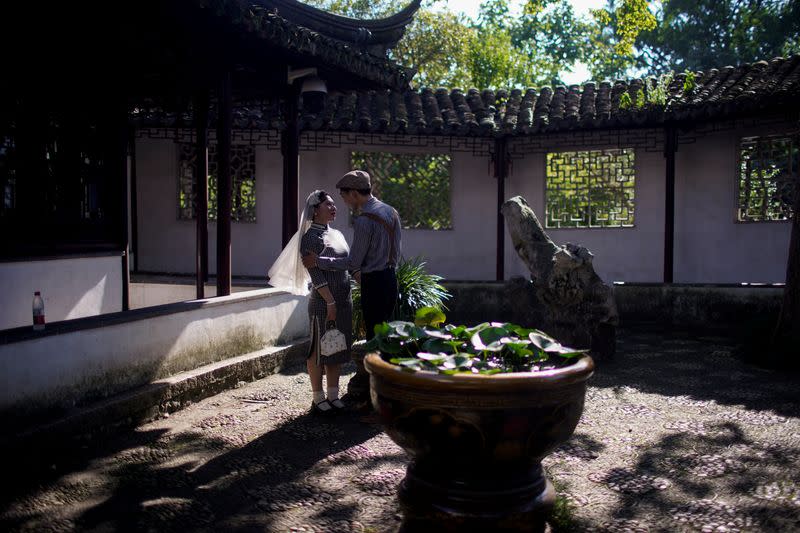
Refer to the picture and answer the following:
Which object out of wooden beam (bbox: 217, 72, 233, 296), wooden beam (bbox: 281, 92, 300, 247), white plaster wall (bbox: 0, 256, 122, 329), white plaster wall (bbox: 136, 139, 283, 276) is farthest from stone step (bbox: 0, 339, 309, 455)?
white plaster wall (bbox: 136, 139, 283, 276)

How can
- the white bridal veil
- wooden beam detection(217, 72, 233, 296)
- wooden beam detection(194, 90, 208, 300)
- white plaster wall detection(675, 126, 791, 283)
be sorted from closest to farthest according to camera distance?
the white bridal veil < wooden beam detection(217, 72, 233, 296) < wooden beam detection(194, 90, 208, 300) < white plaster wall detection(675, 126, 791, 283)

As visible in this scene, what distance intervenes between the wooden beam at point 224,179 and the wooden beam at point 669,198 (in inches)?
265

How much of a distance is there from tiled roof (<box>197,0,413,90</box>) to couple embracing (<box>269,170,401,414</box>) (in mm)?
1575

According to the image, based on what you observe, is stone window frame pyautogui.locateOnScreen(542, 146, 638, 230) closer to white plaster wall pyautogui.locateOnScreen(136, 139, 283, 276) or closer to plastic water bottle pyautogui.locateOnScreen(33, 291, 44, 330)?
white plaster wall pyautogui.locateOnScreen(136, 139, 283, 276)

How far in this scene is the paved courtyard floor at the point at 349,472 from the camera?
349cm

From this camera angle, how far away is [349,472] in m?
4.19

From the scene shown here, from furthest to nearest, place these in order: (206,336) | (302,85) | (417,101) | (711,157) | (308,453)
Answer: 1. (417,101)
2. (711,157)
3. (302,85)
4. (206,336)
5. (308,453)

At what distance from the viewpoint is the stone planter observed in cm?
285

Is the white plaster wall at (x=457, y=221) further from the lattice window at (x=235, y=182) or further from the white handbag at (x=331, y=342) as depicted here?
the white handbag at (x=331, y=342)

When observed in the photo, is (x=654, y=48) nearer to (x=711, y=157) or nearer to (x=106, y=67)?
(x=711, y=157)

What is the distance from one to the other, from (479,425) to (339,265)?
2493 millimetres

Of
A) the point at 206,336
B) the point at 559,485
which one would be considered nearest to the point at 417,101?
the point at 206,336

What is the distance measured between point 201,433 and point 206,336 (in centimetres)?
133

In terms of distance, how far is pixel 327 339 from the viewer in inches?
202
